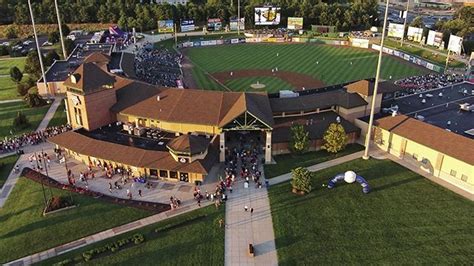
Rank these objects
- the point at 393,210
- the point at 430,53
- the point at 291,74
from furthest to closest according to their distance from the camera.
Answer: the point at 430,53, the point at 291,74, the point at 393,210

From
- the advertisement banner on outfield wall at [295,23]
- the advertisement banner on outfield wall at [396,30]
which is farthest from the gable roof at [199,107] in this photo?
the advertisement banner on outfield wall at [295,23]

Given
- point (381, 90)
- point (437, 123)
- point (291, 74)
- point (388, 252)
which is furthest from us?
point (291, 74)

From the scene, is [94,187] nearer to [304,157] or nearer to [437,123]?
[304,157]

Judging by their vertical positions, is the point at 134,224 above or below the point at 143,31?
→ below

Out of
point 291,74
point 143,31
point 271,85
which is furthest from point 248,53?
point 143,31

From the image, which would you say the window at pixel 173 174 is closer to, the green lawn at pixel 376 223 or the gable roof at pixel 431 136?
the green lawn at pixel 376 223

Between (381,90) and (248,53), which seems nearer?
(381,90)
